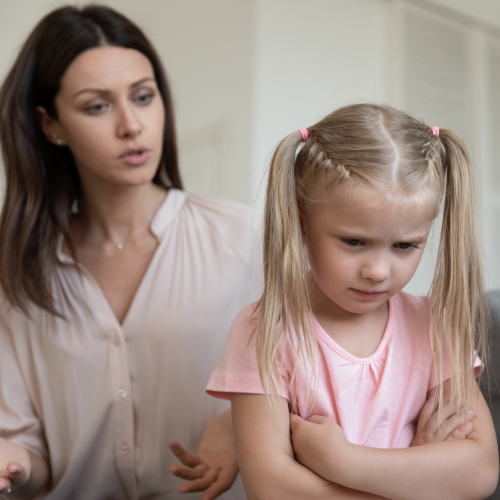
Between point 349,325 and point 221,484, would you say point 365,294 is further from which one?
point 221,484

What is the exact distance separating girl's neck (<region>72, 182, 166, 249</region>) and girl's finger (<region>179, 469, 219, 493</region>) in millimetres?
639

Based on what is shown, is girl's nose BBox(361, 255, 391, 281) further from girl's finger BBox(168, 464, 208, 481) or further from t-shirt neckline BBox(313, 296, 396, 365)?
girl's finger BBox(168, 464, 208, 481)

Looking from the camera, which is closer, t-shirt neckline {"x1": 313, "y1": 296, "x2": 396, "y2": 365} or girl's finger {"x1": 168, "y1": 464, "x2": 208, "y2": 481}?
t-shirt neckline {"x1": 313, "y1": 296, "x2": 396, "y2": 365}

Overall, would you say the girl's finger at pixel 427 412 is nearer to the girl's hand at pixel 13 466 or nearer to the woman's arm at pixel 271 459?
the woman's arm at pixel 271 459

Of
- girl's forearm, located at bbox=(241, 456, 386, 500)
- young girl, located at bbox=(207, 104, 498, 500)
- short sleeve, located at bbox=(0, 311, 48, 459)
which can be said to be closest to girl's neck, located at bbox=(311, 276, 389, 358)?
young girl, located at bbox=(207, 104, 498, 500)

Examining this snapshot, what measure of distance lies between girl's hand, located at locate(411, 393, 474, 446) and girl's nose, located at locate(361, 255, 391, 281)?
0.23m

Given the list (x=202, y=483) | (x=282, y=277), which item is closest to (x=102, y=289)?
(x=202, y=483)

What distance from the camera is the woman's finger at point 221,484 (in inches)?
43.3

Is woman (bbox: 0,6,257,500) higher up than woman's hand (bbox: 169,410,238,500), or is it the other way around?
woman (bbox: 0,6,257,500)

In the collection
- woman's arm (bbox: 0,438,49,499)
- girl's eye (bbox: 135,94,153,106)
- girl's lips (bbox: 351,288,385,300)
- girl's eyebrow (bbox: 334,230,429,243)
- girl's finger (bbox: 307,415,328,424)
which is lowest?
woman's arm (bbox: 0,438,49,499)

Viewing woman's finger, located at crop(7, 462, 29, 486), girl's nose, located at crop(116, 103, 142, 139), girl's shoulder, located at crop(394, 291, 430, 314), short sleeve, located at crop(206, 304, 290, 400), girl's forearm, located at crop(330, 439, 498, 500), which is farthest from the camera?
girl's nose, located at crop(116, 103, 142, 139)

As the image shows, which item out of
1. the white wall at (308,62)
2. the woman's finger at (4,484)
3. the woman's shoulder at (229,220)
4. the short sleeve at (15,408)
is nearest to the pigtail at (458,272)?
the woman's shoulder at (229,220)

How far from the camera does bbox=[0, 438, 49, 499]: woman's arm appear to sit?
1.17m

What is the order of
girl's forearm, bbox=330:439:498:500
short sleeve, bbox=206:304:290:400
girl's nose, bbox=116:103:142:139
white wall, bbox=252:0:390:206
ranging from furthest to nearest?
white wall, bbox=252:0:390:206 < girl's nose, bbox=116:103:142:139 < short sleeve, bbox=206:304:290:400 < girl's forearm, bbox=330:439:498:500
